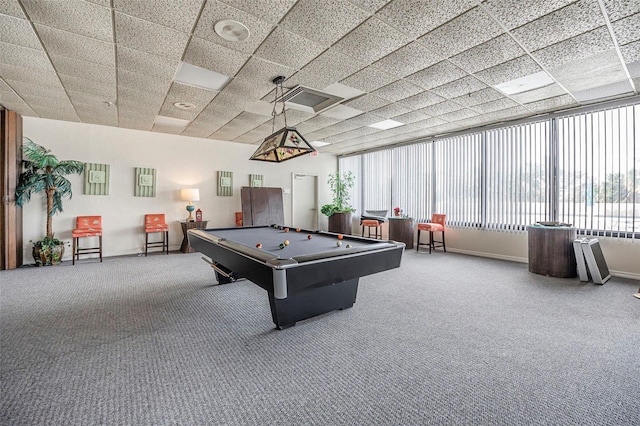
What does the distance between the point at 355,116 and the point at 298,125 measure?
120 cm

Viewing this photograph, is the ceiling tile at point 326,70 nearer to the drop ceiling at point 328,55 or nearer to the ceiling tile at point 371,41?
the drop ceiling at point 328,55

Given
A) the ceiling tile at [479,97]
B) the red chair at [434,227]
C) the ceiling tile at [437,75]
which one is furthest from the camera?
the red chair at [434,227]

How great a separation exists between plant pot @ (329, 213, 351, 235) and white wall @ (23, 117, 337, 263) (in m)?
2.17

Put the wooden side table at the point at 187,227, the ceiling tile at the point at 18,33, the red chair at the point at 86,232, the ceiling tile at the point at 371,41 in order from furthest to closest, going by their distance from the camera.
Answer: the wooden side table at the point at 187,227 < the red chair at the point at 86,232 < the ceiling tile at the point at 371,41 < the ceiling tile at the point at 18,33

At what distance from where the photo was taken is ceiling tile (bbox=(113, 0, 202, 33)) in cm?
230

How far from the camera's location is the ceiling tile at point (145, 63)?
3090mm

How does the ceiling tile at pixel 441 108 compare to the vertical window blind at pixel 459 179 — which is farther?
the vertical window blind at pixel 459 179

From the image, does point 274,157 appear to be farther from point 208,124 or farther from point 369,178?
point 369,178

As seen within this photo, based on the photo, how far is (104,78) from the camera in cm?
369

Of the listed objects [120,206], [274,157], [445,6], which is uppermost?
[445,6]

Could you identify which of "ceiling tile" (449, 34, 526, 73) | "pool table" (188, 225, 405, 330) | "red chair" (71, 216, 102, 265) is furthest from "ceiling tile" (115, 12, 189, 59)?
"red chair" (71, 216, 102, 265)

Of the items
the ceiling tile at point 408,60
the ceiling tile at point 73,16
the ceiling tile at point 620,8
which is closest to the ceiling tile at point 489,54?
the ceiling tile at point 408,60

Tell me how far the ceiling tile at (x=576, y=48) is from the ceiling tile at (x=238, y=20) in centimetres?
275

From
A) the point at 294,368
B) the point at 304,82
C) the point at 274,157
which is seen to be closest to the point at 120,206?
the point at 274,157
